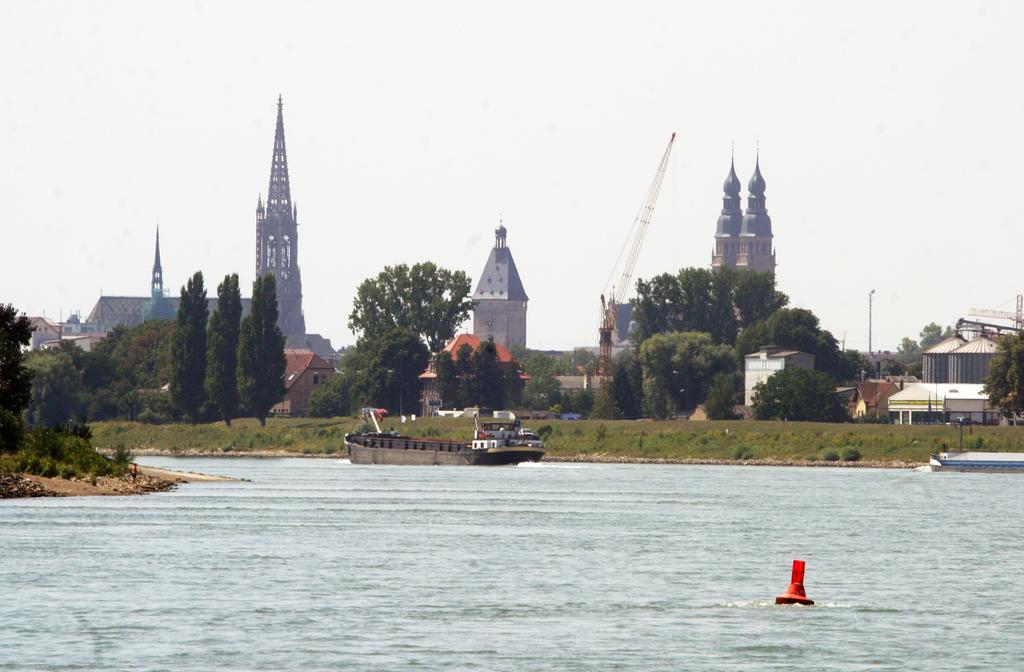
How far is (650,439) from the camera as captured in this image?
573ft

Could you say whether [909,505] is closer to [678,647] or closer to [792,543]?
[792,543]

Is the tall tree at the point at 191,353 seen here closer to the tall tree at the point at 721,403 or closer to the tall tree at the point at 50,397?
the tall tree at the point at 50,397

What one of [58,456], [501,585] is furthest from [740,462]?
[501,585]

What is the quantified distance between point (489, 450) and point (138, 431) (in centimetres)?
4733

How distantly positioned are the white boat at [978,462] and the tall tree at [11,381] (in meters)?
73.0

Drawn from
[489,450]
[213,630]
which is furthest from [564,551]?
[489,450]

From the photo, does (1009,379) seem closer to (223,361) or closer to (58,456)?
(223,361)

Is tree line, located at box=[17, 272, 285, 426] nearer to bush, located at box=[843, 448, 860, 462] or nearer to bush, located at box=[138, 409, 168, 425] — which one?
bush, located at box=[138, 409, 168, 425]

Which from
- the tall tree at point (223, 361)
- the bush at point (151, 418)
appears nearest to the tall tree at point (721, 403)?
the tall tree at point (223, 361)

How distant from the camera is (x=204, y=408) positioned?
178750 millimetres

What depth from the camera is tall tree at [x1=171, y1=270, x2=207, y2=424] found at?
177250 mm

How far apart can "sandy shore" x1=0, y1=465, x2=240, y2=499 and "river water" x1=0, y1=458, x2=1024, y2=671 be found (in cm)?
205

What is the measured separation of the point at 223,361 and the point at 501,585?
127243 mm

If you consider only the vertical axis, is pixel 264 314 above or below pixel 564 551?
above
